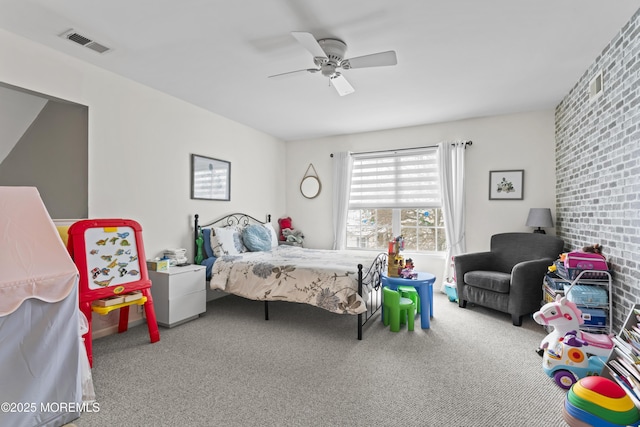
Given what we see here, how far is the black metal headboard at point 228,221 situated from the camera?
4180 millimetres

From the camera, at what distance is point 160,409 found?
1.97 m

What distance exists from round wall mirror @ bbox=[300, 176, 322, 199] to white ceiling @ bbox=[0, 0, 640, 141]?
1939 millimetres

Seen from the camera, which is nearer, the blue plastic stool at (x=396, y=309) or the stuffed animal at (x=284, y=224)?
the blue plastic stool at (x=396, y=309)

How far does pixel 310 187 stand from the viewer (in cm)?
593

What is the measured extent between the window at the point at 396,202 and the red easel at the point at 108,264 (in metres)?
3.57

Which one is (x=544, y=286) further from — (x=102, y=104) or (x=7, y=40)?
(x=7, y=40)

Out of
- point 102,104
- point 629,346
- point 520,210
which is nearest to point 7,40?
point 102,104

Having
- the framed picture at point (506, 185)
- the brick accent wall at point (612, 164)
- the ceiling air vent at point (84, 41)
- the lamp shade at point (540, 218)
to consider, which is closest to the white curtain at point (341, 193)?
the framed picture at point (506, 185)

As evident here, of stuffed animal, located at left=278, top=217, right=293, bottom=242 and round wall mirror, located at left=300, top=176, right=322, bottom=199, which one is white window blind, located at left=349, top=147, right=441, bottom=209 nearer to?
round wall mirror, located at left=300, top=176, right=322, bottom=199

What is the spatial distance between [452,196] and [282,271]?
2963 millimetres

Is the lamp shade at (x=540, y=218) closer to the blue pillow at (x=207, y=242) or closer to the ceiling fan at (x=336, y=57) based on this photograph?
the ceiling fan at (x=336, y=57)

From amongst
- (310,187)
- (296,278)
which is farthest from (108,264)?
(310,187)

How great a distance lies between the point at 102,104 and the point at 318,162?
3.48m

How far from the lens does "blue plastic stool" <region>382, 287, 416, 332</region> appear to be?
3.19 meters
